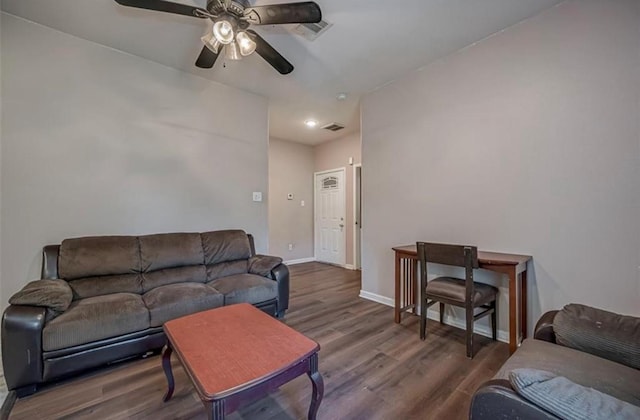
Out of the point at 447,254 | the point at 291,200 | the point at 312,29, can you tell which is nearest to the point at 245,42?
the point at 312,29

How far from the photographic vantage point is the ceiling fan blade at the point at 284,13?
165cm

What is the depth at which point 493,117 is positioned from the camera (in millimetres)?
2461

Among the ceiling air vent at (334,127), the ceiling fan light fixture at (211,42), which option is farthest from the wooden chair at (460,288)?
the ceiling air vent at (334,127)

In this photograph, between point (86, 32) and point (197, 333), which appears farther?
point (86, 32)

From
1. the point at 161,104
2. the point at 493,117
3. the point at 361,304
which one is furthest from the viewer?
the point at 361,304

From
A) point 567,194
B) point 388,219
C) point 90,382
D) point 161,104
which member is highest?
point 161,104

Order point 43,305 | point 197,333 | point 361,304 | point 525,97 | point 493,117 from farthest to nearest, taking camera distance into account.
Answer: point 361,304
point 493,117
point 525,97
point 43,305
point 197,333

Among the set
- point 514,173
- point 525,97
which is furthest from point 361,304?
point 525,97

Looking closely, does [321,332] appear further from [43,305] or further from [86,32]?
[86,32]

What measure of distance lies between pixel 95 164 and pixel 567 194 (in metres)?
4.15

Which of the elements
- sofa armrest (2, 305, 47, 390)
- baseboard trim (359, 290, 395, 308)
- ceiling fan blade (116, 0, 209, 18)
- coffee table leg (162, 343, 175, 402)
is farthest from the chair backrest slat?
sofa armrest (2, 305, 47, 390)

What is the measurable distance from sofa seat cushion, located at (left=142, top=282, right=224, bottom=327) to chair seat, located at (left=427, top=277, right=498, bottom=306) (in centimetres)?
191

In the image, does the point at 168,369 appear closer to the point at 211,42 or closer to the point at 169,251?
the point at 169,251

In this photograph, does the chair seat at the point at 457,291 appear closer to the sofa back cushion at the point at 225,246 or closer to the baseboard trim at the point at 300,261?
the sofa back cushion at the point at 225,246
